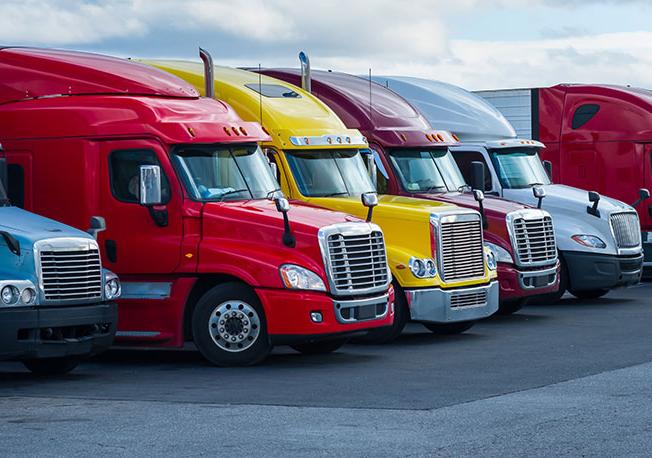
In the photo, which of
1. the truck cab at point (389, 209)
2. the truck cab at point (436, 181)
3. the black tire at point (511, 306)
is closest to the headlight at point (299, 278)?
the truck cab at point (389, 209)

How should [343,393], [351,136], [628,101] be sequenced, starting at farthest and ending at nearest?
1. [628,101]
2. [351,136]
3. [343,393]

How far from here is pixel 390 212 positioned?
18062 mm

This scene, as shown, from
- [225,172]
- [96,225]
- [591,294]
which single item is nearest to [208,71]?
[225,172]

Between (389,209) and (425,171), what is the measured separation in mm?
2724

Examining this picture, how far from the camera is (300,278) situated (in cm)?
1536

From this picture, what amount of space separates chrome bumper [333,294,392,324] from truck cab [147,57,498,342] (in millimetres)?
1322

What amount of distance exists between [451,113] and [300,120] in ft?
19.4

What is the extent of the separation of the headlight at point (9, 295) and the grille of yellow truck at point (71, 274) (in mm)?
303

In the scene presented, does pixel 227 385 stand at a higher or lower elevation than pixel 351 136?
lower

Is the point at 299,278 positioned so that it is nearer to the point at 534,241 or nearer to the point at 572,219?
the point at 534,241

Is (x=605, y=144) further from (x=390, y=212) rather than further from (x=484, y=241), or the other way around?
(x=390, y=212)

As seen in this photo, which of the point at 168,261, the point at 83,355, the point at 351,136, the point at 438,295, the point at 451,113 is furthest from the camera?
the point at 451,113

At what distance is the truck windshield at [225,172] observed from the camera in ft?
52.9

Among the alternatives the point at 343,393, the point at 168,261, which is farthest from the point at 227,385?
the point at 168,261
